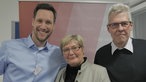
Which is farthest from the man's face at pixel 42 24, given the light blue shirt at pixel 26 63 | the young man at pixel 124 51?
the young man at pixel 124 51

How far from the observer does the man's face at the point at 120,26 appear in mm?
1874

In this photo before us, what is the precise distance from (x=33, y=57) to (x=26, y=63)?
0.26 ft

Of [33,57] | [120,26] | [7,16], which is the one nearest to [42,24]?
[33,57]

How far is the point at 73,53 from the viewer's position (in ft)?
6.16

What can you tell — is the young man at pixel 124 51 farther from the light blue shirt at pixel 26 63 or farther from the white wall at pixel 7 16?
the white wall at pixel 7 16

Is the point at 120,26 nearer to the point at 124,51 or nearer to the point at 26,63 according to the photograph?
the point at 124,51

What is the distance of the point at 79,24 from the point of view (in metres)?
2.81

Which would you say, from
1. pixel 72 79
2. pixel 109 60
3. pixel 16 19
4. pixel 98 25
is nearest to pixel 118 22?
pixel 109 60

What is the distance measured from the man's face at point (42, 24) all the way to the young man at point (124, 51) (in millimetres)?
515

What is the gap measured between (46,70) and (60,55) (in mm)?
233

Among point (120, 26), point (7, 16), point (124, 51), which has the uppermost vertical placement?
point (7, 16)

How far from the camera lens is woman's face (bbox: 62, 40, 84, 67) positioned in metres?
1.88

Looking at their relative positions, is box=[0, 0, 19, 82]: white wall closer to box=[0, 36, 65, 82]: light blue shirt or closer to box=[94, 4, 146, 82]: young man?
box=[0, 36, 65, 82]: light blue shirt

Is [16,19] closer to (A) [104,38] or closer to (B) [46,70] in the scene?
(A) [104,38]
